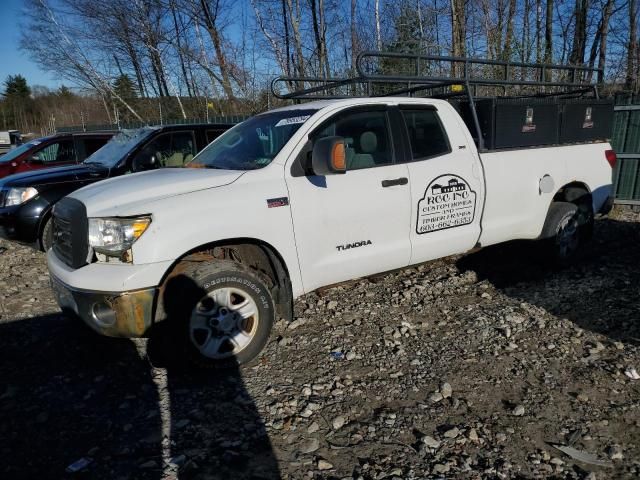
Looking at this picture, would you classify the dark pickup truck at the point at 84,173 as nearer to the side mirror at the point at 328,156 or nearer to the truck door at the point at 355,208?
the truck door at the point at 355,208

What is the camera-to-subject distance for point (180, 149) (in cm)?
727

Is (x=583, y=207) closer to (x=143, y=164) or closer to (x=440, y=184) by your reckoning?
(x=440, y=184)

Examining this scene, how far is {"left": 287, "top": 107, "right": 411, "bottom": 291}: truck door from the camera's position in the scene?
3.56 m

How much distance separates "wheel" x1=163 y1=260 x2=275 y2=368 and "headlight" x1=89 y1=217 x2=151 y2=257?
14.8 inches

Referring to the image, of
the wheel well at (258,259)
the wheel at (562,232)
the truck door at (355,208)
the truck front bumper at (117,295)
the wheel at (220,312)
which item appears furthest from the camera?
the wheel at (562,232)

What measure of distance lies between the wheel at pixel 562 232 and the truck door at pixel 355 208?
196 centimetres

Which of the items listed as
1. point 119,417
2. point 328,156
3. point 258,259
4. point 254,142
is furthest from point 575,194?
point 119,417

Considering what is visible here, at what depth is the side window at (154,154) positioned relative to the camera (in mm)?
6629

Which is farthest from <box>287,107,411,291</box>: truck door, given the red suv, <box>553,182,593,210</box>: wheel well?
the red suv

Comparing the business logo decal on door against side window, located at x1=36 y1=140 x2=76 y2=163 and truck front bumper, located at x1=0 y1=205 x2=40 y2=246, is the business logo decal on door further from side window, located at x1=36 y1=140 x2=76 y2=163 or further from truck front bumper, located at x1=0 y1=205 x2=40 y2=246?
side window, located at x1=36 y1=140 x2=76 y2=163

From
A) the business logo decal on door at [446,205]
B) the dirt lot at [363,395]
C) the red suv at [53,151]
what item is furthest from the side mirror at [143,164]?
the business logo decal on door at [446,205]

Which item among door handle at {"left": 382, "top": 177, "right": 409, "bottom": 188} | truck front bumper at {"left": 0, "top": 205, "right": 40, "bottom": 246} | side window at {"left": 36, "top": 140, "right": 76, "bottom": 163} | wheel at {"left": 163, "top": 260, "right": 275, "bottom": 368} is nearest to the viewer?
wheel at {"left": 163, "top": 260, "right": 275, "bottom": 368}

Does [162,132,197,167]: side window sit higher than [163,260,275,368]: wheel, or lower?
higher

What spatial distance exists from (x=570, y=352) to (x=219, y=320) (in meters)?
2.54
